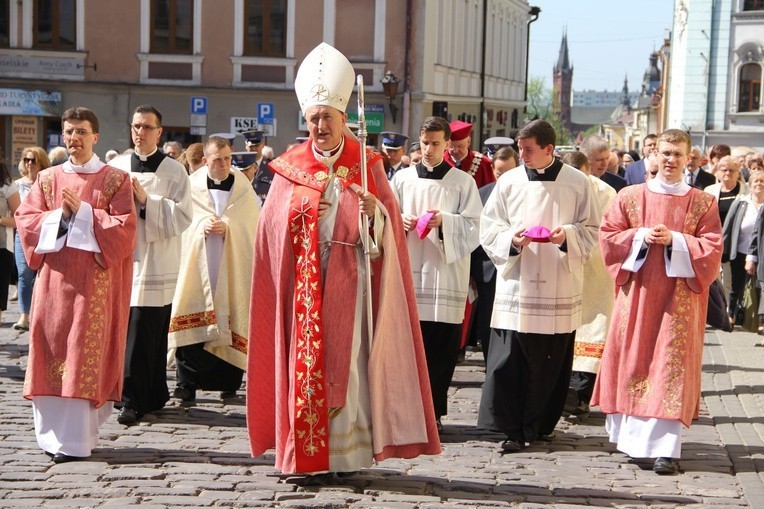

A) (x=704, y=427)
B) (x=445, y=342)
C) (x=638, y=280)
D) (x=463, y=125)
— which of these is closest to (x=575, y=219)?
(x=638, y=280)

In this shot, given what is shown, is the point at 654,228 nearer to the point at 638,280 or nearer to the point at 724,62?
the point at 638,280

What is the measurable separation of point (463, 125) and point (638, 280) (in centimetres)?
332

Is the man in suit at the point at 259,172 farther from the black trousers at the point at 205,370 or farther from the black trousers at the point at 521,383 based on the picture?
the black trousers at the point at 521,383

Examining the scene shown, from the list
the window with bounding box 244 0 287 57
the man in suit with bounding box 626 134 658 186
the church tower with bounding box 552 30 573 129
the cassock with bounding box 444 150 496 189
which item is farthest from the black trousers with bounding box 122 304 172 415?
the church tower with bounding box 552 30 573 129

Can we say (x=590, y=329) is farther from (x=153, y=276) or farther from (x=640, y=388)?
(x=153, y=276)

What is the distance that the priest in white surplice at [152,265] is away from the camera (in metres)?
9.23

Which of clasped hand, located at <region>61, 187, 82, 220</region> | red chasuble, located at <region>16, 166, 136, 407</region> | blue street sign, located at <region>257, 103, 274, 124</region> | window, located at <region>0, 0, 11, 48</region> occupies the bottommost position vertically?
red chasuble, located at <region>16, 166, 136, 407</region>

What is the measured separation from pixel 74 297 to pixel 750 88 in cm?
4261

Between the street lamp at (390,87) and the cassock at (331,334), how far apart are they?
21523mm

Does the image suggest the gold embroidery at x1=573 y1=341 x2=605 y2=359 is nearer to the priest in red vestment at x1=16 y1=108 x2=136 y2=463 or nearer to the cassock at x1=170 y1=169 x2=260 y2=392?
the cassock at x1=170 y1=169 x2=260 y2=392

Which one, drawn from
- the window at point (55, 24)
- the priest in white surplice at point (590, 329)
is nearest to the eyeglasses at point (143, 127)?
the priest in white surplice at point (590, 329)

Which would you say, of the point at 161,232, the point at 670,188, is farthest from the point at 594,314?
the point at 161,232

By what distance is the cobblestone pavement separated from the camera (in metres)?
7.08

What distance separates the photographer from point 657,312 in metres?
8.07
